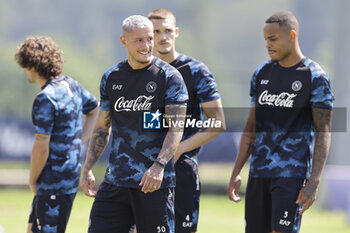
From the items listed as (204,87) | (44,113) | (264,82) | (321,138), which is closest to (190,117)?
(204,87)

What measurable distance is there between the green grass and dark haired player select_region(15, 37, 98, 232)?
A: 5078 mm

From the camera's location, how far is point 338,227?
13516 millimetres

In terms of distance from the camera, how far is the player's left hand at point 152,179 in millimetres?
5449

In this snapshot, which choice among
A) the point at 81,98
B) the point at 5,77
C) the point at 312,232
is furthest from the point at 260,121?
the point at 5,77

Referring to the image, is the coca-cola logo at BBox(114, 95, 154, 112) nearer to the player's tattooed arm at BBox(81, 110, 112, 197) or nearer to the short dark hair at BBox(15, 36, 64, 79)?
the player's tattooed arm at BBox(81, 110, 112, 197)

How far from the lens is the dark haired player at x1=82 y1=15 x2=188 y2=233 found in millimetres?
5723

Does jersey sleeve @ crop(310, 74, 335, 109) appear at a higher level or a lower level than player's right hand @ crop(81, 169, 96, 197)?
higher

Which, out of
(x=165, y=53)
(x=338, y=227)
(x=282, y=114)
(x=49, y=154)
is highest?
(x=165, y=53)

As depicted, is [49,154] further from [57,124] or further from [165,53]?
[165,53]

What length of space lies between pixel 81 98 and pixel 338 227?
7.90 metres

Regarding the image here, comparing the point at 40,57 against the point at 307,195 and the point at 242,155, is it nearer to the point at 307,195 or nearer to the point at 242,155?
the point at 242,155

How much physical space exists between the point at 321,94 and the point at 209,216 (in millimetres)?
8727

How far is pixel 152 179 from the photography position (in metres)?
5.45

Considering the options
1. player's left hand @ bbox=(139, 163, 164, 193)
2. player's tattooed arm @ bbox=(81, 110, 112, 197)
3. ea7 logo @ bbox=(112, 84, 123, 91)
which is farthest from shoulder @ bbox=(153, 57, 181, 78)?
player's left hand @ bbox=(139, 163, 164, 193)
